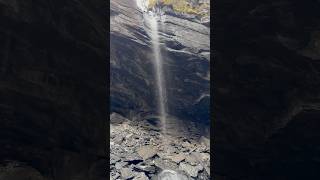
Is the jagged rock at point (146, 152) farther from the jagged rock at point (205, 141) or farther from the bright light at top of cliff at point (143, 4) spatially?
the bright light at top of cliff at point (143, 4)

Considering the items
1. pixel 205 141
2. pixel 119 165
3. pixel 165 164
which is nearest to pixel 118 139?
pixel 119 165

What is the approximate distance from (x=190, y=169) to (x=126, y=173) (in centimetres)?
436

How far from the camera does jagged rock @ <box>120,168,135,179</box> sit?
88.4ft

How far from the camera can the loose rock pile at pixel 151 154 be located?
2755 centimetres

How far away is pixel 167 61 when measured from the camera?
3622 cm

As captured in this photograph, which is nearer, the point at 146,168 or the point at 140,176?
the point at 140,176

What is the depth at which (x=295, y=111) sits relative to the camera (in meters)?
2.79

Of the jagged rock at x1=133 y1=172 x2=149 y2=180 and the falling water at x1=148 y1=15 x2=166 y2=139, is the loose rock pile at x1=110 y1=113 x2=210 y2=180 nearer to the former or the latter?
the jagged rock at x1=133 y1=172 x2=149 y2=180
